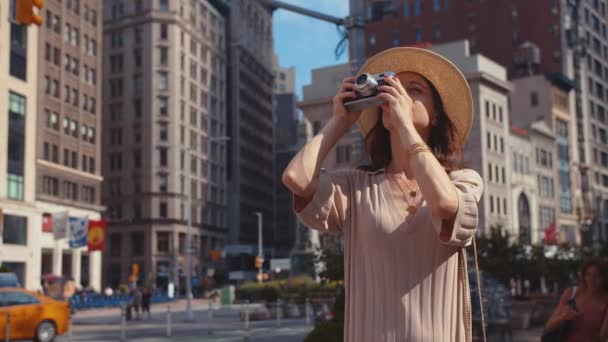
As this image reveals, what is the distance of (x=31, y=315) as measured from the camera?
23422mm

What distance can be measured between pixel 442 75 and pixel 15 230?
6091 centimetres

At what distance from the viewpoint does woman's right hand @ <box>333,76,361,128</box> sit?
3131 mm

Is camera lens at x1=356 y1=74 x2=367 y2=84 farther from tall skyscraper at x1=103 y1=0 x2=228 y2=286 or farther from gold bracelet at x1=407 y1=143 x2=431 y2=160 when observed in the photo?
tall skyscraper at x1=103 y1=0 x2=228 y2=286

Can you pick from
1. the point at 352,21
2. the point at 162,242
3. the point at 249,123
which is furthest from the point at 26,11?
the point at 249,123

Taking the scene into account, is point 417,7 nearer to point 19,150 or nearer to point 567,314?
point 19,150

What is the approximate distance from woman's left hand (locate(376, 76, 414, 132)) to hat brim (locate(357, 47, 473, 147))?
28 cm

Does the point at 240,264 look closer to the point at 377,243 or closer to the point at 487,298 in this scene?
the point at 487,298

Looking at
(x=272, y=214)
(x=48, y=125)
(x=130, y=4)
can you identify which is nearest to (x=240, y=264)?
(x=272, y=214)

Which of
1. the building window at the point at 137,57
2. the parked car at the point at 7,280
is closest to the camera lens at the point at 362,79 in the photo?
the parked car at the point at 7,280

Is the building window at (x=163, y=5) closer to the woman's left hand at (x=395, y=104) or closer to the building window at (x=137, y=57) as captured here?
the building window at (x=137, y=57)

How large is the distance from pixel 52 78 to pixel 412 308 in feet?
232

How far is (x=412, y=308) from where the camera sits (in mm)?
2977

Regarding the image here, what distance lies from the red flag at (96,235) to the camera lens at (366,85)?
57.4 m

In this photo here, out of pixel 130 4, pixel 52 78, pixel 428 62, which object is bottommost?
pixel 428 62
